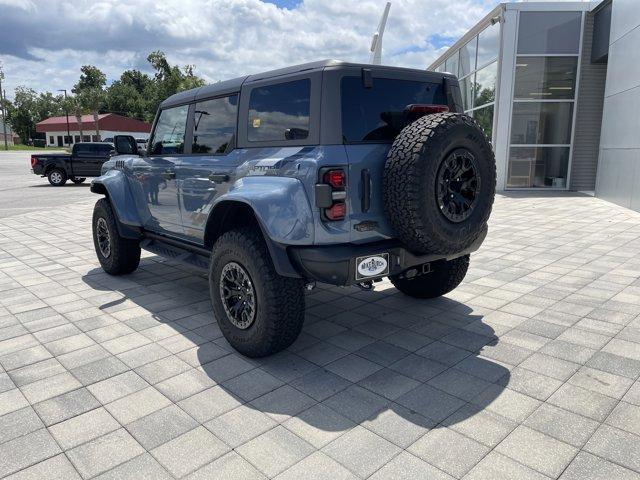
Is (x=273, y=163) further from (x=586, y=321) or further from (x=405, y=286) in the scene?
(x=586, y=321)

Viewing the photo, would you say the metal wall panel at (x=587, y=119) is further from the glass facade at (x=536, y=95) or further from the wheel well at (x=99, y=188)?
the wheel well at (x=99, y=188)

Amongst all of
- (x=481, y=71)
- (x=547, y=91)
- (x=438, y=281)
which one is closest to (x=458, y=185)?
(x=438, y=281)

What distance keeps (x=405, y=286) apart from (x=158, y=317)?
2.46 meters

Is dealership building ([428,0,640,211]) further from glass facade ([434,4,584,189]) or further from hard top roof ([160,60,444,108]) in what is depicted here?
hard top roof ([160,60,444,108])

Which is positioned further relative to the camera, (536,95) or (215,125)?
(536,95)

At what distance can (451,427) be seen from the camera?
2691 mm

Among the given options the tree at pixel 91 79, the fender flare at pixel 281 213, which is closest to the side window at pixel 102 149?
the fender flare at pixel 281 213

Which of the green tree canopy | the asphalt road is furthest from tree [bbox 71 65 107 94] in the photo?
the asphalt road

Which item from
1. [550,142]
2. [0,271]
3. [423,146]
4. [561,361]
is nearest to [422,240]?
[423,146]

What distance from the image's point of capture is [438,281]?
4625mm

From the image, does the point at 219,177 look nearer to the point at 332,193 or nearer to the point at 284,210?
the point at 284,210

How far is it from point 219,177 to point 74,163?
18.3 meters

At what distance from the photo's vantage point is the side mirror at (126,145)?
5.38 m

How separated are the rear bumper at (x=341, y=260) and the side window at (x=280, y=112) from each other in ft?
2.67
